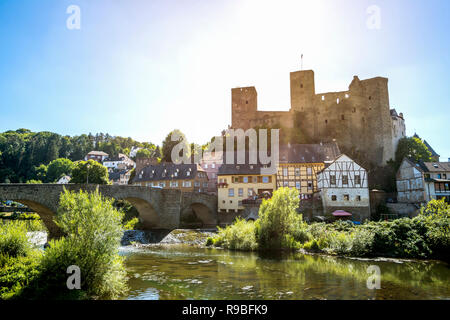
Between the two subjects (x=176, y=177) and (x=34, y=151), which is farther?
(x=34, y=151)

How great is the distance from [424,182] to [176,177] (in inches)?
1396

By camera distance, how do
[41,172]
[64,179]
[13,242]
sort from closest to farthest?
[13,242]
[64,179]
[41,172]

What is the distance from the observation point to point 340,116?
62250 mm

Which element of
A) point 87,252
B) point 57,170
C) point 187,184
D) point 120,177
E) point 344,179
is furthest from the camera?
point 57,170

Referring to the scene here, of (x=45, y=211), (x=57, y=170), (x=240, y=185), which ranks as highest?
(x=57, y=170)

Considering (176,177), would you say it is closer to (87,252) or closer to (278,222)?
(278,222)

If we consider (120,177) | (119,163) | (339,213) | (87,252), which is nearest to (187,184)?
(339,213)

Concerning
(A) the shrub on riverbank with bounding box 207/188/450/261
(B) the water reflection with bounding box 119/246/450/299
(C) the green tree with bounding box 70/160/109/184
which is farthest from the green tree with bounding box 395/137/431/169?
(C) the green tree with bounding box 70/160/109/184

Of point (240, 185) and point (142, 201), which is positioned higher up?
point (240, 185)

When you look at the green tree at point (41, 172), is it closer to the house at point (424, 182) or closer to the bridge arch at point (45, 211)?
the bridge arch at point (45, 211)

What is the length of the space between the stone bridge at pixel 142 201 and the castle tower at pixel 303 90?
33574 mm

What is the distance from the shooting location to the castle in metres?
58.5
